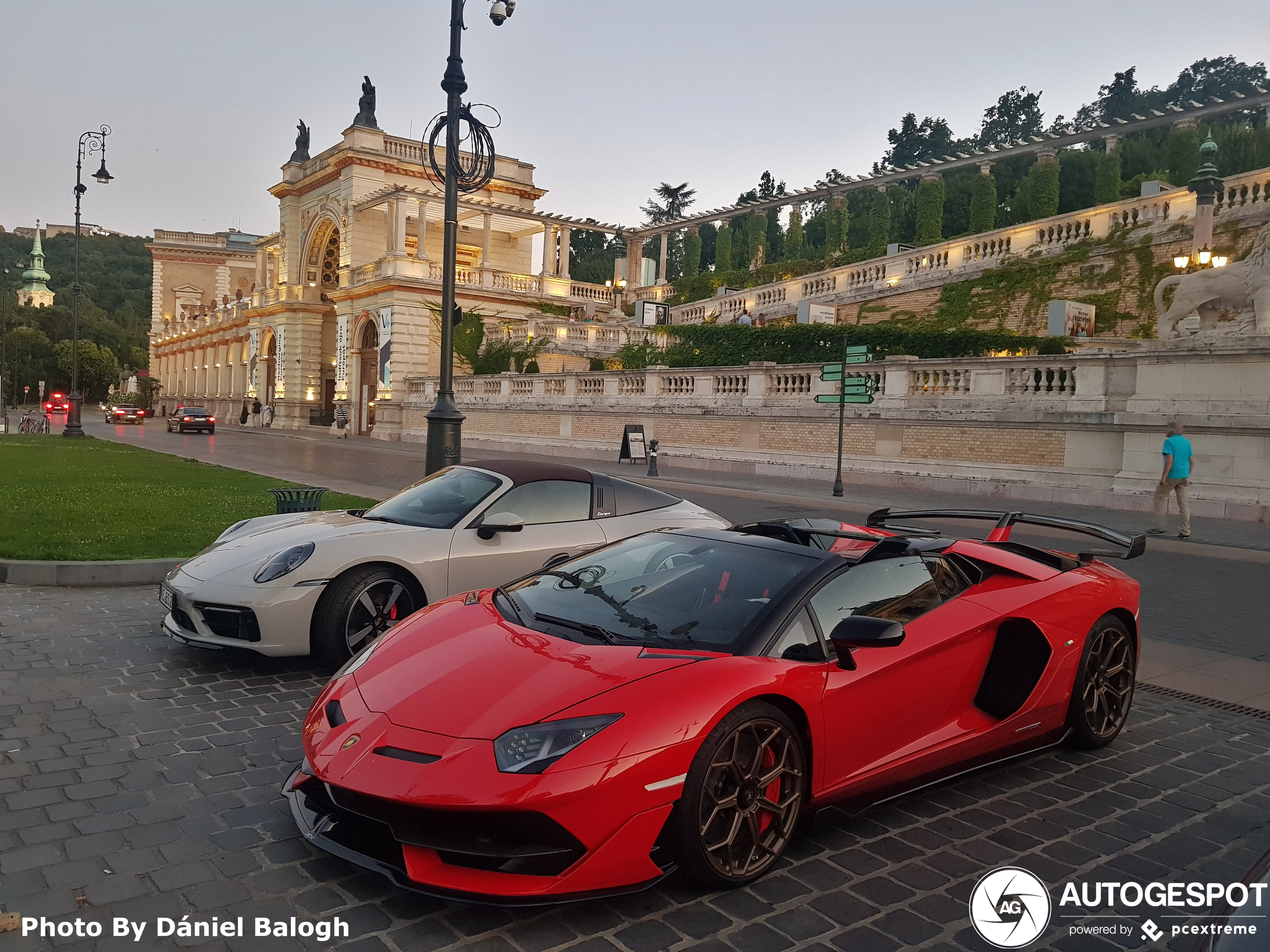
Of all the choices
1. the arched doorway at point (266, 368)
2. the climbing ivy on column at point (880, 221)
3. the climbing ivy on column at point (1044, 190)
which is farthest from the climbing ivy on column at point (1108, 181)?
the arched doorway at point (266, 368)

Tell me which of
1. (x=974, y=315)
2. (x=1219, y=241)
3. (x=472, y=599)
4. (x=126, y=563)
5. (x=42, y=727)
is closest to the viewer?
(x=472, y=599)

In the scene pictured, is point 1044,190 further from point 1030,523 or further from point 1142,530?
point 1030,523

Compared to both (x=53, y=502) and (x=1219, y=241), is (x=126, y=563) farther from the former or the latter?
(x=1219, y=241)

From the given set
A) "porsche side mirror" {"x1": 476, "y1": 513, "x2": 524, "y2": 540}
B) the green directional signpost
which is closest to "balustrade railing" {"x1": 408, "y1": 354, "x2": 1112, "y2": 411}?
the green directional signpost

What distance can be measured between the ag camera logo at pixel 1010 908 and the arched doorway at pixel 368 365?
1977 inches

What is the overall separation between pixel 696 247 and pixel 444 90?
50.0 meters

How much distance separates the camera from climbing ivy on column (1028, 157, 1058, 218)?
38.2m

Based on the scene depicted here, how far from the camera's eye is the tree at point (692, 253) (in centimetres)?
6034

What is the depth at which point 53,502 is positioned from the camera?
12.4m

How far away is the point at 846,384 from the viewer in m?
20.8

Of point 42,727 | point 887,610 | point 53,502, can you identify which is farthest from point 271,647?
point 53,502

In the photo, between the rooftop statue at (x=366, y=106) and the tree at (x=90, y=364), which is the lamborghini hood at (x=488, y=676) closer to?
the rooftop statue at (x=366, y=106)

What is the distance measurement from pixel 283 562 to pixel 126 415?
58.5 m

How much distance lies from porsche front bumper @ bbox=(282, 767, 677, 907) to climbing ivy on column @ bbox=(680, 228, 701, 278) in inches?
2314
